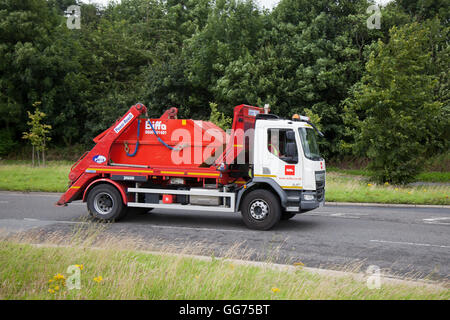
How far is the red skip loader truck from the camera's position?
10195 millimetres

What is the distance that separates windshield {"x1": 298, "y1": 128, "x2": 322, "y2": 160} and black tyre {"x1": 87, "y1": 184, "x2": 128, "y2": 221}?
4.61 meters

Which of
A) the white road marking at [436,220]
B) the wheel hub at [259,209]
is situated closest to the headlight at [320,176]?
the wheel hub at [259,209]

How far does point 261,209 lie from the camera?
10.3 meters

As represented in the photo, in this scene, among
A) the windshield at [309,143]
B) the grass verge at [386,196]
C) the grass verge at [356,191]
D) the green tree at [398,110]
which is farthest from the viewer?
the green tree at [398,110]

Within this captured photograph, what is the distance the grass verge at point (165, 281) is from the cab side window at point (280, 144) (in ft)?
13.9

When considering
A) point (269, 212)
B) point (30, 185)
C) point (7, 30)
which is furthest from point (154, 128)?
point (7, 30)

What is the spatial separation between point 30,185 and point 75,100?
24919 millimetres

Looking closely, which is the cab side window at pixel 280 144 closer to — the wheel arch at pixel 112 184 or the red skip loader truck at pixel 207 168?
the red skip loader truck at pixel 207 168

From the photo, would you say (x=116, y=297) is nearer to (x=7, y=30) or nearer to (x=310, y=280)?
(x=310, y=280)

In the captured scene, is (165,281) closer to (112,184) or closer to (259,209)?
(259,209)

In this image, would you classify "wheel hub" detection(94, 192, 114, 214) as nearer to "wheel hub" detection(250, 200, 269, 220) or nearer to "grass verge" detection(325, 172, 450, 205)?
"wheel hub" detection(250, 200, 269, 220)

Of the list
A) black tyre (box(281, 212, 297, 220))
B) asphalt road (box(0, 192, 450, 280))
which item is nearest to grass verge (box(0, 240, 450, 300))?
asphalt road (box(0, 192, 450, 280))

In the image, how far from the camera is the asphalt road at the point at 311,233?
7.65 metres

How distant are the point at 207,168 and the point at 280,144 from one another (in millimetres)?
1807
